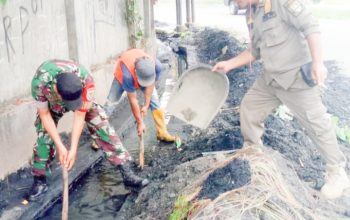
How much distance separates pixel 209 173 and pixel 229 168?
284mm

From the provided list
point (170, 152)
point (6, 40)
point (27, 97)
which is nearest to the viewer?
point (6, 40)

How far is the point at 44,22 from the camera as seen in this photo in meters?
6.20

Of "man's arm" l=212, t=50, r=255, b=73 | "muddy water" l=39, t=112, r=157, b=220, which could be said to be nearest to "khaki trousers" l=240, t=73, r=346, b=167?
"man's arm" l=212, t=50, r=255, b=73

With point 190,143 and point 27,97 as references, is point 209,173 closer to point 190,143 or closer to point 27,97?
point 190,143

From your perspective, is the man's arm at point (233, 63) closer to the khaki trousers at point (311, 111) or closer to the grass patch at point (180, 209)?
the khaki trousers at point (311, 111)

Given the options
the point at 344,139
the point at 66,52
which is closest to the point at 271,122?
the point at 344,139

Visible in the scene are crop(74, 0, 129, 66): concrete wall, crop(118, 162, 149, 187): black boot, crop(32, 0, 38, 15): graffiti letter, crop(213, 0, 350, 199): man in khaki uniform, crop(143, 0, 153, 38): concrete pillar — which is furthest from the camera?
crop(143, 0, 153, 38): concrete pillar

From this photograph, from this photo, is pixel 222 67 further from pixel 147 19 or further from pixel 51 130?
pixel 147 19

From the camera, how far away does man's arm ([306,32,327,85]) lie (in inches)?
Answer: 157

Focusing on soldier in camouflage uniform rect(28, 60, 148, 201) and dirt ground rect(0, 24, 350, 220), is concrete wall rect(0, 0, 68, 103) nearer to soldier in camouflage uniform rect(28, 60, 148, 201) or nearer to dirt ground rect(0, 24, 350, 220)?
soldier in camouflage uniform rect(28, 60, 148, 201)

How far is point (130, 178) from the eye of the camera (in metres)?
5.49

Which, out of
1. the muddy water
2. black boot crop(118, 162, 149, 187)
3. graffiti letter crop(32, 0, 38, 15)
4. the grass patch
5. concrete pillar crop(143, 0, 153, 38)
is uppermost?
graffiti letter crop(32, 0, 38, 15)

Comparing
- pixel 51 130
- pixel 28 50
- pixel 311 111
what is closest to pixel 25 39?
pixel 28 50

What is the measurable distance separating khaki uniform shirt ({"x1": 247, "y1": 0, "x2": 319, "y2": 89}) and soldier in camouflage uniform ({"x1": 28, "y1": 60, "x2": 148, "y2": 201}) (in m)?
1.52
